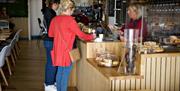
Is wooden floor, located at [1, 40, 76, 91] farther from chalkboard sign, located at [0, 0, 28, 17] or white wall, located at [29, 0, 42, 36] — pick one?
chalkboard sign, located at [0, 0, 28, 17]

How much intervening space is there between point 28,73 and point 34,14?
6.66m

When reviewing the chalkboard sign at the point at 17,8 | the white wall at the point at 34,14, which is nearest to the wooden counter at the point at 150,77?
the white wall at the point at 34,14

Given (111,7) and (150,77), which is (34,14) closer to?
(111,7)

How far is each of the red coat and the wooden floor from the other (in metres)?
1.12

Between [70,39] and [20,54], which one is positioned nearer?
[70,39]

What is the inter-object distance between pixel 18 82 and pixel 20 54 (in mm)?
3282

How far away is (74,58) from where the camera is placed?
13.1 feet

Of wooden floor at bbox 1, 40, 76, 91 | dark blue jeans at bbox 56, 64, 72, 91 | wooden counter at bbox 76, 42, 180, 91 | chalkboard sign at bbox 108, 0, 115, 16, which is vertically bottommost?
wooden floor at bbox 1, 40, 76, 91

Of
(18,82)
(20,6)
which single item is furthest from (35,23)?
(18,82)

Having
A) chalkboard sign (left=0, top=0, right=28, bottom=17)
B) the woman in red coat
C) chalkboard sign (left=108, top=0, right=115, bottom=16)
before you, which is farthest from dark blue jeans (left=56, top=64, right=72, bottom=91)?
chalkboard sign (left=0, top=0, right=28, bottom=17)

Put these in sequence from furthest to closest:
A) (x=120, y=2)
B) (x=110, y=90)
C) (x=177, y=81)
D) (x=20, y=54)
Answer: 1. (x=20, y=54)
2. (x=120, y=2)
3. (x=177, y=81)
4. (x=110, y=90)

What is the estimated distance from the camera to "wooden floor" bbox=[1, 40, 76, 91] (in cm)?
524

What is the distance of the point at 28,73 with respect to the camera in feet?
20.6

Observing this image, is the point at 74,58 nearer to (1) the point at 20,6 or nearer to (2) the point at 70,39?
(2) the point at 70,39
